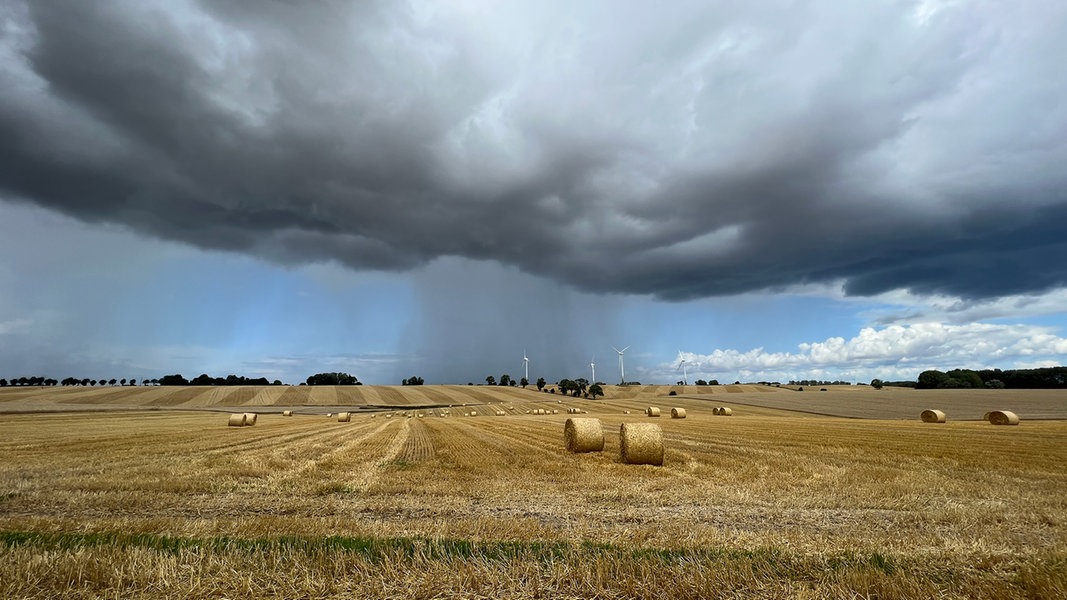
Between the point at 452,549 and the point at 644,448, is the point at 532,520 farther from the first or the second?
the point at 644,448

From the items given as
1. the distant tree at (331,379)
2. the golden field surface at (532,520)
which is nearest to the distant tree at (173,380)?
the distant tree at (331,379)

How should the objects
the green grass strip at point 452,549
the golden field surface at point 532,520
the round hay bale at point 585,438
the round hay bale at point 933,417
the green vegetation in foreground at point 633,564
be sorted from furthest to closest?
the round hay bale at point 933,417, the round hay bale at point 585,438, the green grass strip at point 452,549, the golden field surface at point 532,520, the green vegetation in foreground at point 633,564

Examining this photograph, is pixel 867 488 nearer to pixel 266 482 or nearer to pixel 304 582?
pixel 304 582

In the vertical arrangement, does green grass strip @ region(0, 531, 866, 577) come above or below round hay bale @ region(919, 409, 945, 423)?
above

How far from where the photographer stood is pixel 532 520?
29.3 feet

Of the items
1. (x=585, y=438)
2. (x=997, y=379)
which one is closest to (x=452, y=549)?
(x=585, y=438)

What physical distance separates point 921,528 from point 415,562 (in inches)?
331

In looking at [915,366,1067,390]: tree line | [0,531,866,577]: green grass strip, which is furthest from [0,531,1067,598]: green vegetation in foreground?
[915,366,1067,390]: tree line

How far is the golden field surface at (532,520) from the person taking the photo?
4867 mm

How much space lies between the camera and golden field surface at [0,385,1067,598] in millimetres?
4867

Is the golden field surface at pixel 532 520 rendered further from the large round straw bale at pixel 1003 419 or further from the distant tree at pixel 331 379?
the distant tree at pixel 331 379

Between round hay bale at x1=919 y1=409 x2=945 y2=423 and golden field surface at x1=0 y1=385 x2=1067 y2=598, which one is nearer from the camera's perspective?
golden field surface at x1=0 y1=385 x2=1067 y2=598

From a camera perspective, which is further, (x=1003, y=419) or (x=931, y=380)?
(x=931, y=380)

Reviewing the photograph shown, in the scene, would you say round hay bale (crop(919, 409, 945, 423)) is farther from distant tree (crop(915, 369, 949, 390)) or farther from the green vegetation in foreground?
distant tree (crop(915, 369, 949, 390))
